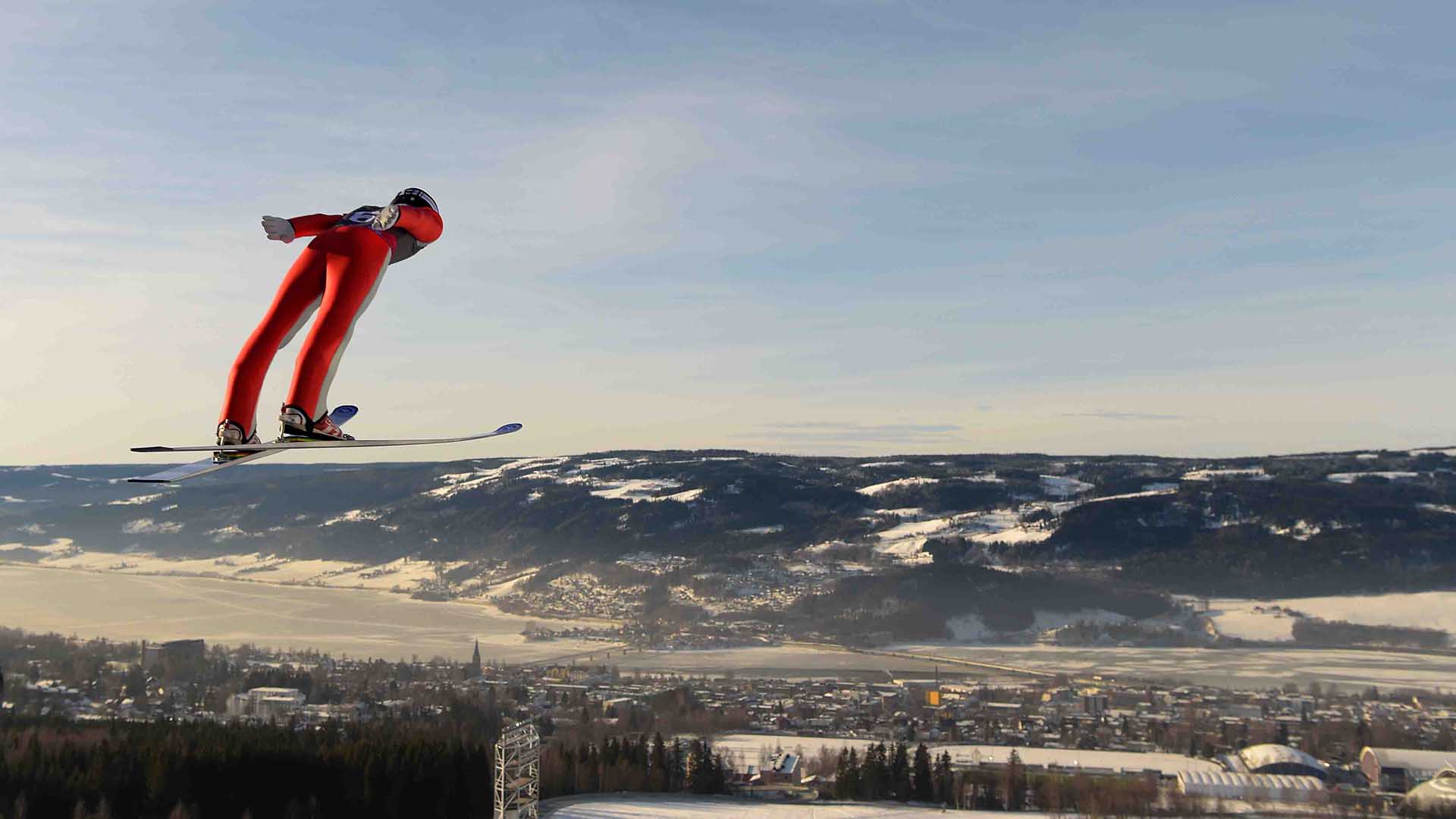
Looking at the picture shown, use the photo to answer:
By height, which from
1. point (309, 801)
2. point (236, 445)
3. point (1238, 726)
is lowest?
point (1238, 726)

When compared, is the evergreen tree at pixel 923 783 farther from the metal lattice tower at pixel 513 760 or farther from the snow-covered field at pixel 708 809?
the metal lattice tower at pixel 513 760

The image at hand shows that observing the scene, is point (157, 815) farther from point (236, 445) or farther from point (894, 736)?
point (894, 736)

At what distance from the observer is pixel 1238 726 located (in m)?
148

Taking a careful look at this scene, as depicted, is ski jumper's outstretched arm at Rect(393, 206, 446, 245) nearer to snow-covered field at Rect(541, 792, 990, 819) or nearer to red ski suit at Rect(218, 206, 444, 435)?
red ski suit at Rect(218, 206, 444, 435)

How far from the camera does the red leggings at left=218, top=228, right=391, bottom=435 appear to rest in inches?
240

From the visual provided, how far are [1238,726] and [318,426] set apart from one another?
524 ft

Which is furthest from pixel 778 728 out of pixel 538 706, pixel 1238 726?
pixel 1238 726

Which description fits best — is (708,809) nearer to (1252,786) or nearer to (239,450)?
(1252,786)

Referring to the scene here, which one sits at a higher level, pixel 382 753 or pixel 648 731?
pixel 382 753

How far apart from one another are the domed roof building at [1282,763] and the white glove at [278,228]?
4903 inches

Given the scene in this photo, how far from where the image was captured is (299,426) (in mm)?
6160

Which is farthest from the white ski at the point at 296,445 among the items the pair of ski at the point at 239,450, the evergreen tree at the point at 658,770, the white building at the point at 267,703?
the white building at the point at 267,703

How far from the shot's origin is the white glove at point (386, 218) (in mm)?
6137

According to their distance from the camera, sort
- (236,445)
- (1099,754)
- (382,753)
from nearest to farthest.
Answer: (236,445) < (382,753) < (1099,754)
